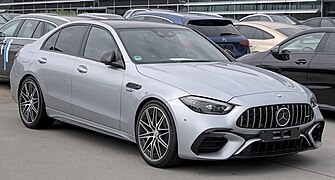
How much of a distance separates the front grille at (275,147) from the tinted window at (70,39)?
2.85m

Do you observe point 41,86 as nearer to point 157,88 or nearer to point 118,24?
point 118,24

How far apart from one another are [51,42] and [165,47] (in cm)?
188

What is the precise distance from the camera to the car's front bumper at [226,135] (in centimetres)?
610

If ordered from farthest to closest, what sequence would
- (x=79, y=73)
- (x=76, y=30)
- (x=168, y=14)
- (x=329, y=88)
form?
(x=168, y=14) → (x=329, y=88) → (x=76, y=30) → (x=79, y=73)

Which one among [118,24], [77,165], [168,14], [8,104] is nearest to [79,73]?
[118,24]

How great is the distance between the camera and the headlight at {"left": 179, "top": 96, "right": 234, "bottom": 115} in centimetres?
614

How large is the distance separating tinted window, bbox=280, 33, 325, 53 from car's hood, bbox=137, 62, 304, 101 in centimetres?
316

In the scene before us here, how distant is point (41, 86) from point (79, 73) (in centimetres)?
91

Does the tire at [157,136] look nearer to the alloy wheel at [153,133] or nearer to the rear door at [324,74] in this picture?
the alloy wheel at [153,133]

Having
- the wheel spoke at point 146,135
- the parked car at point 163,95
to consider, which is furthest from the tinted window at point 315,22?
the wheel spoke at point 146,135

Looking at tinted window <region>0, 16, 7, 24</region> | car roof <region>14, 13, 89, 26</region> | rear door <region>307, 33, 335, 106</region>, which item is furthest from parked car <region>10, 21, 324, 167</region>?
tinted window <region>0, 16, 7, 24</region>

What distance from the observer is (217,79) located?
6.58 meters

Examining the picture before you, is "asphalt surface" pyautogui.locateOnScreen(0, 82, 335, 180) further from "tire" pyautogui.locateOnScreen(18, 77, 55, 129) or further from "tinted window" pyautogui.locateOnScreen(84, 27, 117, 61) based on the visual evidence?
"tinted window" pyautogui.locateOnScreen(84, 27, 117, 61)

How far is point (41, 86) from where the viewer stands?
832cm
